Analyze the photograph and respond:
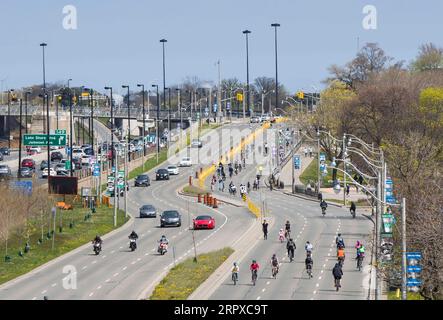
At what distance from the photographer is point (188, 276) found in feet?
181

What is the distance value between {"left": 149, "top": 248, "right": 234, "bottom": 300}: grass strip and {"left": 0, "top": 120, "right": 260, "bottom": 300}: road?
898mm

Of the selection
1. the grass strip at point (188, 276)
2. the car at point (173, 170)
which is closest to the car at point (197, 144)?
the car at point (173, 170)

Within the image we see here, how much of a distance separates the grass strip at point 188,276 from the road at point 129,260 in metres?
0.90

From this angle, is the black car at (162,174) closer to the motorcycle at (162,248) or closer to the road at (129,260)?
the road at (129,260)

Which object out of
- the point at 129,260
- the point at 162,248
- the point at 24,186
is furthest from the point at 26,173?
the point at 129,260

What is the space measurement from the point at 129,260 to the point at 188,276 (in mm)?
9525

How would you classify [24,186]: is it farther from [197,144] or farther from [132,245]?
[197,144]

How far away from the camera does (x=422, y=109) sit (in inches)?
4343

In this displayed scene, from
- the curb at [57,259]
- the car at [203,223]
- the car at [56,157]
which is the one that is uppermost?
the car at [56,157]

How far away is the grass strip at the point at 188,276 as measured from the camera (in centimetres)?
4916

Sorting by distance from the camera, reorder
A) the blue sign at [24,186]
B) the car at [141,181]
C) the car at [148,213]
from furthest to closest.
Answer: the car at [141,181] → the car at [148,213] → the blue sign at [24,186]

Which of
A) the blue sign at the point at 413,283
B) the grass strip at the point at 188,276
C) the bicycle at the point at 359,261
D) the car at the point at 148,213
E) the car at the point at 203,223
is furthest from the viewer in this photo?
the car at the point at 148,213

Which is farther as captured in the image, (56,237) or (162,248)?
(56,237)
